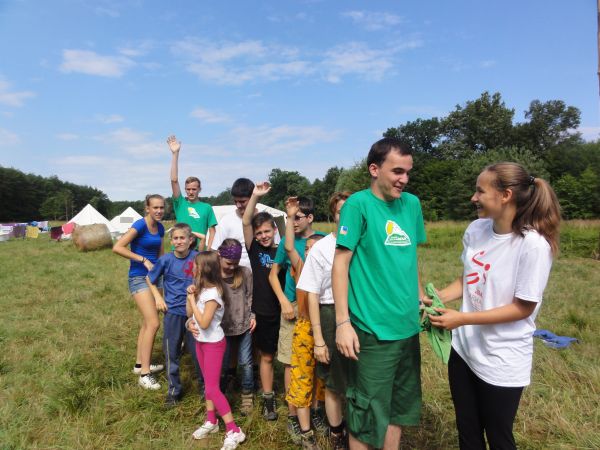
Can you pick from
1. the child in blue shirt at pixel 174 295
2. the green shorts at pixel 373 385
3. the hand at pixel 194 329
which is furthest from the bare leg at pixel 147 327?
the green shorts at pixel 373 385

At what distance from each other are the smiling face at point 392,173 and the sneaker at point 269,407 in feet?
7.26

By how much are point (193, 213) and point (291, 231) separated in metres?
2.25

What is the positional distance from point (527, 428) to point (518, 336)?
1.64m

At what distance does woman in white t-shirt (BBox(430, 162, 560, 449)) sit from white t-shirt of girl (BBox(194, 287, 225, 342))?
1.77 m

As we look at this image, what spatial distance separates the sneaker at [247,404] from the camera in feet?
11.4

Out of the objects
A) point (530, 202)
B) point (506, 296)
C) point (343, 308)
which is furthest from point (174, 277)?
point (530, 202)

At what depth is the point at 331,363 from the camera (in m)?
2.63

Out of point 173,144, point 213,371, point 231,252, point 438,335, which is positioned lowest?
point 213,371

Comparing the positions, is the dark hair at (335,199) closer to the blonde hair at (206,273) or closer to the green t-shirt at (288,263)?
the green t-shirt at (288,263)

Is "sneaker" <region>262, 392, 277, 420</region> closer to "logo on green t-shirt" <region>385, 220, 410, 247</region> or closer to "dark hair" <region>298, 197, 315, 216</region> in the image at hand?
"dark hair" <region>298, 197, 315, 216</region>

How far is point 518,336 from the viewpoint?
1897 millimetres

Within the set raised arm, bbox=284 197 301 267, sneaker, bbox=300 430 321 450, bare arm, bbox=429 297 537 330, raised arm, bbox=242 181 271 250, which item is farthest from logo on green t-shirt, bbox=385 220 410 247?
sneaker, bbox=300 430 321 450

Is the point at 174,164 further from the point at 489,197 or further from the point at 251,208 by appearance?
the point at 489,197

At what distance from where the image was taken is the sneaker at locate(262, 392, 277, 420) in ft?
11.1
